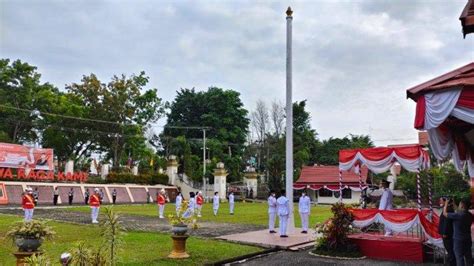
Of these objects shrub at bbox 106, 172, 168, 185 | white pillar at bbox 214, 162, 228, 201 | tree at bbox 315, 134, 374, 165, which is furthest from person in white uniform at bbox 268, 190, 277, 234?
tree at bbox 315, 134, 374, 165

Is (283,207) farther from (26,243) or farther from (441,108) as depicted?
(26,243)

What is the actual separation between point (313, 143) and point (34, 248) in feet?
168

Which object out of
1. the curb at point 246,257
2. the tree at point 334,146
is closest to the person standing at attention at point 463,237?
the curb at point 246,257

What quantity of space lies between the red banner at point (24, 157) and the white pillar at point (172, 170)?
1324cm

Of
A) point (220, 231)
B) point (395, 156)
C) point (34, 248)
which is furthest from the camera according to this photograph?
point (220, 231)

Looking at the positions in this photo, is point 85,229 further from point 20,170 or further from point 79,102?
point 79,102

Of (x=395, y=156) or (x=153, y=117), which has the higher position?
(x=153, y=117)

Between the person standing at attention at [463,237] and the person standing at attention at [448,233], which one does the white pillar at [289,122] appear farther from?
the person standing at attention at [463,237]

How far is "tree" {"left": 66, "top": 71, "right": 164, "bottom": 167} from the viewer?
140 ft

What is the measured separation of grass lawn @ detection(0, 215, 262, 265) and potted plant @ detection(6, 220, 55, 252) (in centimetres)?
124

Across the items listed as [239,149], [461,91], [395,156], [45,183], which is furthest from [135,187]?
[461,91]

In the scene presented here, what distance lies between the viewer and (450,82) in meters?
6.53

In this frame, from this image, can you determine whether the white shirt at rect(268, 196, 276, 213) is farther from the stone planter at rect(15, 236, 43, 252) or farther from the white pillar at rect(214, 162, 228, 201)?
the white pillar at rect(214, 162, 228, 201)

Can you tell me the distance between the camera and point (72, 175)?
37469mm
